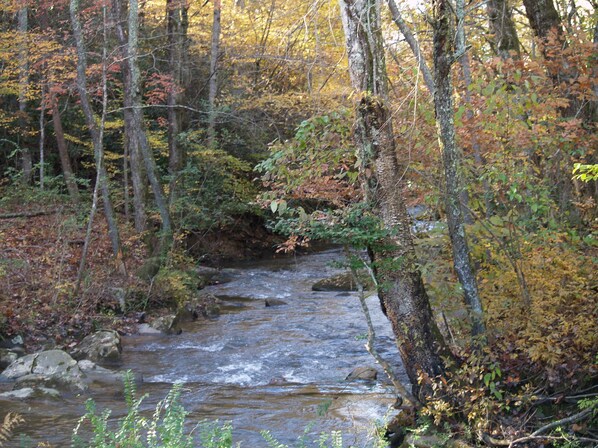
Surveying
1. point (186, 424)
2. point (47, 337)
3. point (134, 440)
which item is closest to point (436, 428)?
point (186, 424)

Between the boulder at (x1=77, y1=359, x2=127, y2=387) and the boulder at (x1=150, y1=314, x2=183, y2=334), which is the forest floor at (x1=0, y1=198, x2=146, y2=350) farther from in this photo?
the boulder at (x1=77, y1=359, x2=127, y2=387)

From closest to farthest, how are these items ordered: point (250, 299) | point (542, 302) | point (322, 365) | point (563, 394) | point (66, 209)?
point (563, 394)
point (542, 302)
point (322, 365)
point (250, 299)
point (66, 209)

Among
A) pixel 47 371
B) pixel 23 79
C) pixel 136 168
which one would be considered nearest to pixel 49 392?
pixel 47 371

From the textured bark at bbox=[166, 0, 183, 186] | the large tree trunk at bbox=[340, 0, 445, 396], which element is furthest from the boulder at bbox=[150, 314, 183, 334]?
Answer: the large tree trunk at bbox=[340, 0, 445, 396]

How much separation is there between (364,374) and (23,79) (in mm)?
13067

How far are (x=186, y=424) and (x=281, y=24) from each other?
15.3m

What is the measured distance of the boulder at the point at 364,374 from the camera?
361 inches

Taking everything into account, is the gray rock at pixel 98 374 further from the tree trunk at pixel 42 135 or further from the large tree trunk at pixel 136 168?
the tree trunk at pixel 42 135

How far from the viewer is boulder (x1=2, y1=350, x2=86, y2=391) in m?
8.84

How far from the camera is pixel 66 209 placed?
16750mm

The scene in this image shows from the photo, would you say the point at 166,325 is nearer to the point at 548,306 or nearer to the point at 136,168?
the point at 136,168

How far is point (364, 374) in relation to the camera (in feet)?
30.3

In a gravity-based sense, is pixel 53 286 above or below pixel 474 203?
below

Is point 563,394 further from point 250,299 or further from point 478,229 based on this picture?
point 250,299
